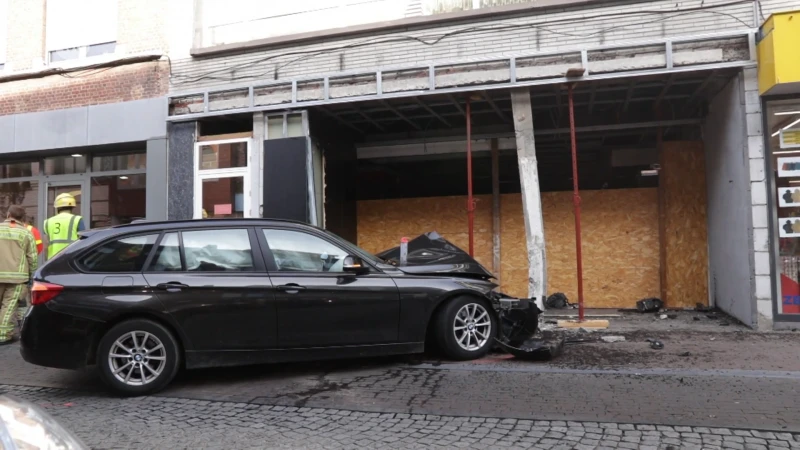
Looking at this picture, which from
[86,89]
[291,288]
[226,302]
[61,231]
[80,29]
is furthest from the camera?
[80,29]

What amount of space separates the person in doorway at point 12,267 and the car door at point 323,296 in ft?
14.1

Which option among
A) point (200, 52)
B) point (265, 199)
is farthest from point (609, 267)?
point (200, 52)

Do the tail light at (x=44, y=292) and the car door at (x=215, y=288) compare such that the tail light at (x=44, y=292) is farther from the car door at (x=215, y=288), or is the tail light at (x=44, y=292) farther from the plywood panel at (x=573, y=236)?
the plywood panel at (x=573, y=236)

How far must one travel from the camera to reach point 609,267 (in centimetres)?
1027

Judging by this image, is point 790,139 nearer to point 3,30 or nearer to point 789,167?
point 789,167

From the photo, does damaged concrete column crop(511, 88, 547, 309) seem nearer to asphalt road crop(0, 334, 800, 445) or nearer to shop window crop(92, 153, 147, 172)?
asphalt road crop(0, 334, 800, 445)

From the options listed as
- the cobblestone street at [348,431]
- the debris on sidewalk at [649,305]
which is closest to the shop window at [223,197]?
the cobblestone street at [348,431]

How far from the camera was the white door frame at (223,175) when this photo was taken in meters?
9.68

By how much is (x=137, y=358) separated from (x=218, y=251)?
3.95 feet

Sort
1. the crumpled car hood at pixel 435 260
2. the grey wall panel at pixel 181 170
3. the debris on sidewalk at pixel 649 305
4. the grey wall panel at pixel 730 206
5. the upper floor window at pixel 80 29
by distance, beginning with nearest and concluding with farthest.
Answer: the crumpled car hood at pixel 435 260 → the grey wall panel at pixel 730 206 → the debris on sidewalk at pixel 649 305 → the grey wall panel at pixel 181 170 → the upper floor window at pixel 80 29

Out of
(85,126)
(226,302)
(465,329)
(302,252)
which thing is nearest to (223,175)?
(85,126)

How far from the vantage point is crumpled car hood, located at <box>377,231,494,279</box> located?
19.9 ft

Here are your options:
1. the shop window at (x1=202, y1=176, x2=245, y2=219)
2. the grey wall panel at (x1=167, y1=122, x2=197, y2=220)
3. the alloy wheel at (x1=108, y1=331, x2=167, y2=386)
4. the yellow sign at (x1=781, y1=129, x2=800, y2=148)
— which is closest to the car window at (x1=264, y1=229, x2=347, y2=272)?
the alloy wheel at (x1=108, y1=331, x2=167, y2=386)

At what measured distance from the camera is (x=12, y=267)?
758 cm
